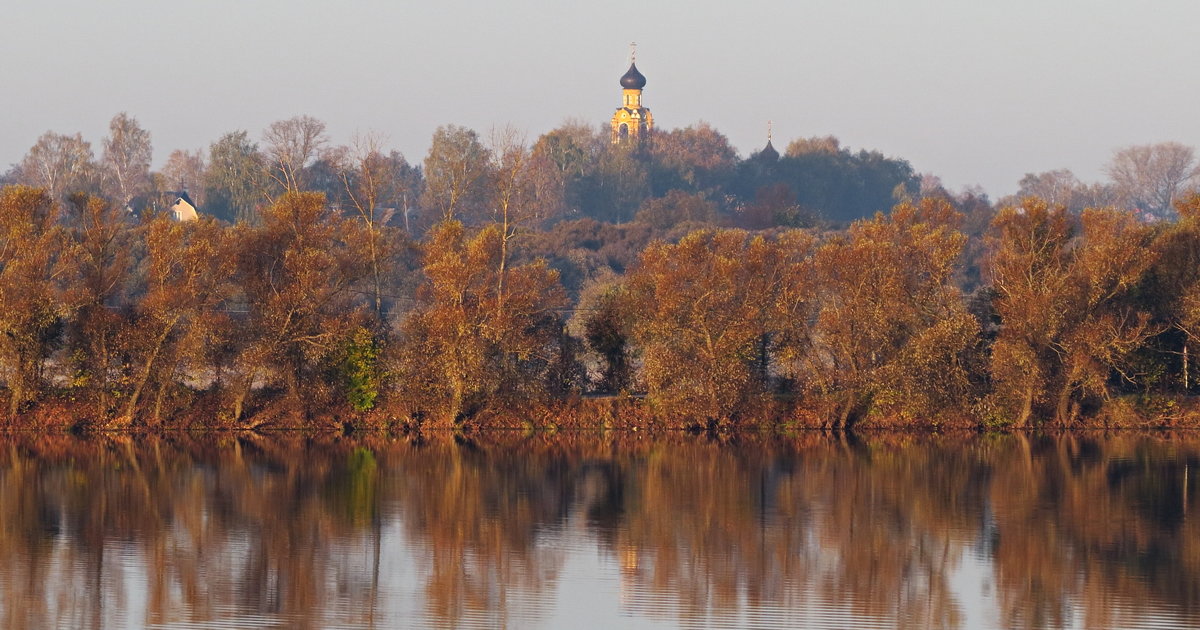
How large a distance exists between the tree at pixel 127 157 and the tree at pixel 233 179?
4.75 metres

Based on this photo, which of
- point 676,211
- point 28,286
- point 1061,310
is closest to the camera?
point 28,286

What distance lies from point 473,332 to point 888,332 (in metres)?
12.5

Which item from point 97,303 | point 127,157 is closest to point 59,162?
point 127,157

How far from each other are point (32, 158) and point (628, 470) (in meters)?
83.8

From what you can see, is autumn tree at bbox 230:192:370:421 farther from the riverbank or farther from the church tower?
the church tower

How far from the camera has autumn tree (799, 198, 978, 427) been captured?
48.2m

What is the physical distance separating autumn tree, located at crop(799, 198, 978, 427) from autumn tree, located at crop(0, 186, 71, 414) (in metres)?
22.2

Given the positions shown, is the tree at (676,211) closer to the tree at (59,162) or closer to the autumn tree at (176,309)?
the tree at (59,162)

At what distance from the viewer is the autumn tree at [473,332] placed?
4712 cm

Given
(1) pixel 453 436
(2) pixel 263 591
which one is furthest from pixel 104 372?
(2) pixel 263 591

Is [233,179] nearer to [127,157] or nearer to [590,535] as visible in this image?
[127,157]

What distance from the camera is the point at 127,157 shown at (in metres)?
118

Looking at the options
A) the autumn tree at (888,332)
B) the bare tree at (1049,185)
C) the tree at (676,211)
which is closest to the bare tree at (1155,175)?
the bare tree at (1049,185)

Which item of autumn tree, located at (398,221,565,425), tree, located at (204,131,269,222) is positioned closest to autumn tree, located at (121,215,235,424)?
autumn tree, located at (398,221,565,425)
